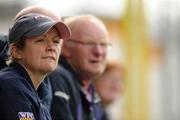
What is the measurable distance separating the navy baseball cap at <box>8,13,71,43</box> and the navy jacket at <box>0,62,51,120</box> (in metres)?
0.16

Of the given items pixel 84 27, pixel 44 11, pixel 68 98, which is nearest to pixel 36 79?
pixel 44 11

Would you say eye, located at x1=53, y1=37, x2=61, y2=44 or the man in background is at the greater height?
eye, located at x1=53, y1=37, x2=61, y2=44

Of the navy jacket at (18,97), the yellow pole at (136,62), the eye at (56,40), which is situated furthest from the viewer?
the yellow pole at (136,62)

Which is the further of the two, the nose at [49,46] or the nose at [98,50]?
the nose at [98,50]

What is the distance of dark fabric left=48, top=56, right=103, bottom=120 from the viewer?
523cm

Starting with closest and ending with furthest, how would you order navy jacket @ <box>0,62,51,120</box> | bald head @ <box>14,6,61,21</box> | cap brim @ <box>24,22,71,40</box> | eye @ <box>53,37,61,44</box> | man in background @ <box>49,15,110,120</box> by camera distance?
navy jacket @ <box>0,62,51,120</box>, cap brim @ <box>24,22,71,40</box>, eye @ <box>53,37,61,44</box>, bald head @ <box>14,6,61,21</box>, man in background @ <box>49,15,110,120</box>

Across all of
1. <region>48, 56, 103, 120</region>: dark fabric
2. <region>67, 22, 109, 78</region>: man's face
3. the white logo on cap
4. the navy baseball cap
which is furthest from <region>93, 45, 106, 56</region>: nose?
the white logo on cap

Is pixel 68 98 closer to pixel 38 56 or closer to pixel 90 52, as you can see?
pixel 90 52

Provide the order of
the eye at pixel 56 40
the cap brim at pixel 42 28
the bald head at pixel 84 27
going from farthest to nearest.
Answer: the bald head at pixel 84 27 → the eye at pixel 56 40 → the cap brim at pixel 42 28

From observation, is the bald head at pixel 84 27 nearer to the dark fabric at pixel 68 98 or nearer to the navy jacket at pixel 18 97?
the dark fabric at pixel 68 98

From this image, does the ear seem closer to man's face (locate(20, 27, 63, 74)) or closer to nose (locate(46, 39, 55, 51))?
man's face (locate(20, 27, 63, 74))

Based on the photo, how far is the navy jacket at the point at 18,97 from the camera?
13.2 ft

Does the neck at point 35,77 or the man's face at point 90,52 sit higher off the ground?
the neck at point 35,77

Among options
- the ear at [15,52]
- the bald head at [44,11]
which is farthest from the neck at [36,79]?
the bald head at [44,11]
